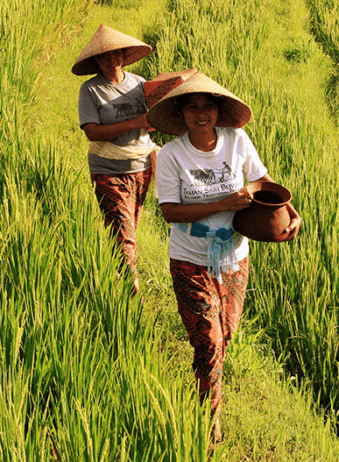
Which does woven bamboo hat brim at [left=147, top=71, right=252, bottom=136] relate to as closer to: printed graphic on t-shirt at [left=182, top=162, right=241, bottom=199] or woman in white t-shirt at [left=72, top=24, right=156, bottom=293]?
printed graphic on t-shirt at [left=182, top=162, right=241, bottom=199]

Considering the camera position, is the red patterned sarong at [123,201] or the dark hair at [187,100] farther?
the red patterned sarong at [123,201]

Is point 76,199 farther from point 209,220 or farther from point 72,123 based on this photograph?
point 72,123

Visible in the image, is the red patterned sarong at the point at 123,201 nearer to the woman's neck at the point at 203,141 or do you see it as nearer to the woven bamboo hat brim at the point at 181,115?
the woven bamboo hat brim at the point at 181,115

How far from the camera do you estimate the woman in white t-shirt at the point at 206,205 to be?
7.38ft

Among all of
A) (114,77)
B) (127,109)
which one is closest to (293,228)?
(127,109)

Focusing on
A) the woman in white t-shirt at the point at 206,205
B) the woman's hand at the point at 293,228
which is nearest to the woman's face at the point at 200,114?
the woman in white t-shirt at the point at 206,205

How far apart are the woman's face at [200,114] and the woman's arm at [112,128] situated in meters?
0.83

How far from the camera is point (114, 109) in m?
3.11

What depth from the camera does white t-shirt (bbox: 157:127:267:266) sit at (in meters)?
2.27

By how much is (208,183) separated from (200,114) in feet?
0.90

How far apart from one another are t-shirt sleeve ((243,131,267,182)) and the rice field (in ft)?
2.32

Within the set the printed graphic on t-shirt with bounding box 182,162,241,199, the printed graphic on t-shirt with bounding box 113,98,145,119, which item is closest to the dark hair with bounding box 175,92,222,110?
the printed graphic on t-shirt with bounding box 182,162,241,199

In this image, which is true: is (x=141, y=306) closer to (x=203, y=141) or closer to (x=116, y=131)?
(x=203, y=141)

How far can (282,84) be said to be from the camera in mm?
6457
